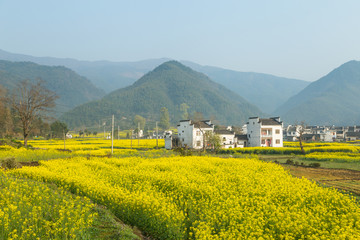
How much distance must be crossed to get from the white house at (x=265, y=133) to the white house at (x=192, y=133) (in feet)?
32.7

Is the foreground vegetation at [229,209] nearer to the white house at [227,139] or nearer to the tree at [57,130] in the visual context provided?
the white house at [227,139]

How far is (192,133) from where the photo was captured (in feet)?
229

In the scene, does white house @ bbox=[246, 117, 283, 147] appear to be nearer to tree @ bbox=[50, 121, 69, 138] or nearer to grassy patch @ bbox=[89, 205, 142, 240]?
grassy patch @ bbox=[89, 205, 142, 240]

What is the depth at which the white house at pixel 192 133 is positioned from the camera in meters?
69.7

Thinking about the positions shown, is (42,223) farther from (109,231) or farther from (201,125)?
(201,125)

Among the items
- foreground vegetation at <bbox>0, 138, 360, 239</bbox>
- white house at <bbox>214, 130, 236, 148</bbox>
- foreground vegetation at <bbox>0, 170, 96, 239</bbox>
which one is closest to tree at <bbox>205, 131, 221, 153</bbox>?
white house at <bbox>214, 130, 236, 148</bbox>

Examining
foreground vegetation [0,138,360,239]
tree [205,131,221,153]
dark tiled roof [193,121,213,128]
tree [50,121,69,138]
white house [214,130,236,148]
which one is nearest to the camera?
foreground vegetation [0,138,360,239]

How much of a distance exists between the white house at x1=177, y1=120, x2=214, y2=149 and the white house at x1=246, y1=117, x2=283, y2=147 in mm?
9967

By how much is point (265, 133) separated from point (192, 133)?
55.3ft

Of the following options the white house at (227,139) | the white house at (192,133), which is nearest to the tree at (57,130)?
the white house at (192,133)

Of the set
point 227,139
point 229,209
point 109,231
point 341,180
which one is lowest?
point 341,180

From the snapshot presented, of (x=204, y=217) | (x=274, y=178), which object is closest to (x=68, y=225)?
(x=204, y=217)

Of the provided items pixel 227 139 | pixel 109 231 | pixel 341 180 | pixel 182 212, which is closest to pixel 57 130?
pixel 227 139

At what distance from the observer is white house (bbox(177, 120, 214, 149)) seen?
69.7 meters
